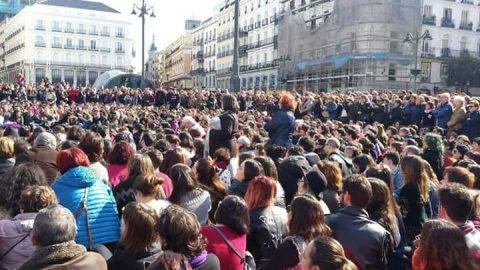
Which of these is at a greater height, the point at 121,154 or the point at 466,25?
the point at 466,25

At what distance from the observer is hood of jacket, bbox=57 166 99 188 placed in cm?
436

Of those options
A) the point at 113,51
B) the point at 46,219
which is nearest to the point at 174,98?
the point at 46,219

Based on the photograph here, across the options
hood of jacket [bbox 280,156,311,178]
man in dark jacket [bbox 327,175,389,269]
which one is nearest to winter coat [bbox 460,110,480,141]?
hood of jacket [bbox 280,156,311,178]

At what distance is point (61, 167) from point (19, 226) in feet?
4.08

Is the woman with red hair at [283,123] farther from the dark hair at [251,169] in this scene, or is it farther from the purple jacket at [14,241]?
the purple jacket at [14,241]

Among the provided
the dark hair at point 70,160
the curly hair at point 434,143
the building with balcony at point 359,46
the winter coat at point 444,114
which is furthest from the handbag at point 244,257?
the building with balcony at point 359,46

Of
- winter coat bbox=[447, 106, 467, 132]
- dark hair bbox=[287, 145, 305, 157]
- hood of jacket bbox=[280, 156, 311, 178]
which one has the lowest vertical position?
hood of jacket bbox=[280, 156, 311, 178]

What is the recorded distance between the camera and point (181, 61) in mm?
90250

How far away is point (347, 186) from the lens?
4.24 meters

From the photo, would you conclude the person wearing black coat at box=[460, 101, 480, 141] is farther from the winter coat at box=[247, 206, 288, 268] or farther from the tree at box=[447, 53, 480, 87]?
the tree at box=[447, 53, 480, 87]

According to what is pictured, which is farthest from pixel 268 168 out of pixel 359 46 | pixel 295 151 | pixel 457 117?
pixel 359 46

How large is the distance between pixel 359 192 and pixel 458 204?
76cm

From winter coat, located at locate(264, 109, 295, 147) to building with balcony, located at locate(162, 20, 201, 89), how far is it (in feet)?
231

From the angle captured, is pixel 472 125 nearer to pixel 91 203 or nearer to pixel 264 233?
pixel 264 233
